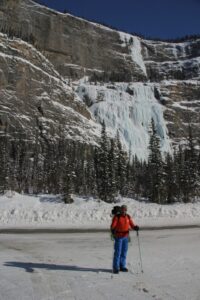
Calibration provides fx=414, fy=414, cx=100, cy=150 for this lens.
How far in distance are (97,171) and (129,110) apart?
10198 cm

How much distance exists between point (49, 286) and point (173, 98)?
19076 cm

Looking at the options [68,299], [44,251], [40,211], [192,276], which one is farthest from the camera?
→ [40,211]

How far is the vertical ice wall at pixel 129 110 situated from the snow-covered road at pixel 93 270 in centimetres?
13952

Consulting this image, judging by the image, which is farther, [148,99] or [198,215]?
[148,99]

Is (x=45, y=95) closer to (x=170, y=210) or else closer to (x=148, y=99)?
(x=148, y=99)

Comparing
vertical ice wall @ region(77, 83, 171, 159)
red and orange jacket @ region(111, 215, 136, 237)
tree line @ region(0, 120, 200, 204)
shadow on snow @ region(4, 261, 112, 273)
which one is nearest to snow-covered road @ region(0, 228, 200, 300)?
shadow on snow @ region(4, 261, 112, 273)

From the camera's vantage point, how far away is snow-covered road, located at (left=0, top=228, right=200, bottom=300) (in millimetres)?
8164

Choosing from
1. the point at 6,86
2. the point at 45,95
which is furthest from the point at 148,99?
the point at 6,86

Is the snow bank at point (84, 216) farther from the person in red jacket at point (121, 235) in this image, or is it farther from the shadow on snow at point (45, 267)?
the person in red jacket at point (121, 235)

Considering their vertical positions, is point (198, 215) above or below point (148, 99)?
below

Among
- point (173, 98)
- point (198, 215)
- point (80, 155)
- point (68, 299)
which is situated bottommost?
point (68, 299)

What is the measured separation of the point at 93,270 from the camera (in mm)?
10727

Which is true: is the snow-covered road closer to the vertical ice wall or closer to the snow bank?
the snow bank

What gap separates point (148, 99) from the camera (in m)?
186
